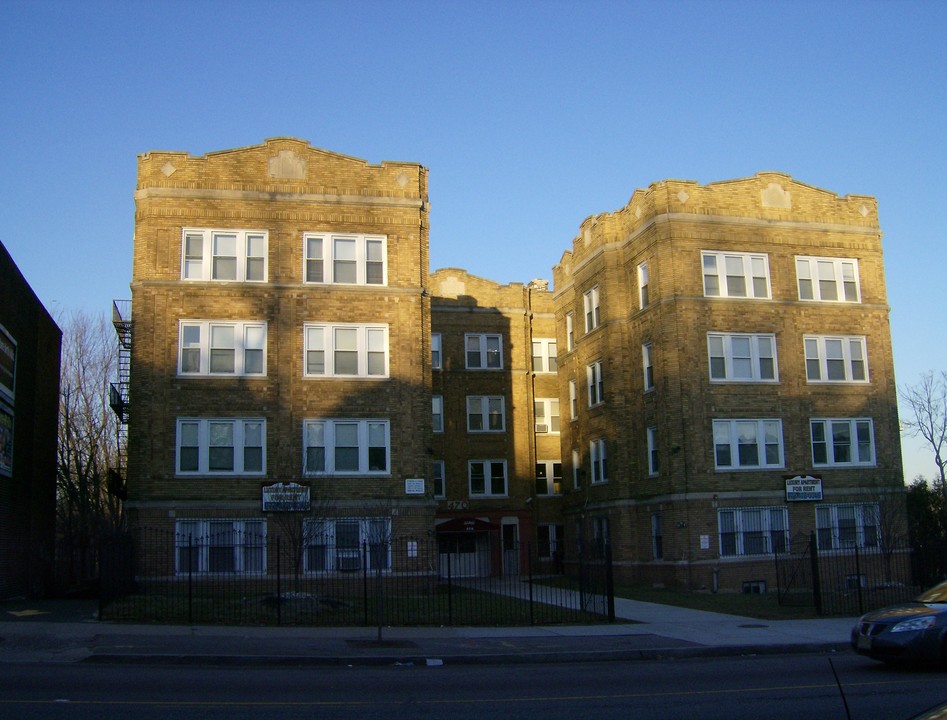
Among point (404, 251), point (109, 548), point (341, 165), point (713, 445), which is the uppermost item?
point (341, 165)

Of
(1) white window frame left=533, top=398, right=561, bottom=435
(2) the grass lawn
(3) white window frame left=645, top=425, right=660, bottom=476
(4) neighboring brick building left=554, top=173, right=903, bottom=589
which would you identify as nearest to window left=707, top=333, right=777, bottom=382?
(4) neighboring brick building left=554, top=173, right=903, bottom=589

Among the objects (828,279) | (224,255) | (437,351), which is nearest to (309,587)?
(224,255)

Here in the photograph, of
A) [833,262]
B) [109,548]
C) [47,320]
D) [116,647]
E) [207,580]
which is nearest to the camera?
[116,647]

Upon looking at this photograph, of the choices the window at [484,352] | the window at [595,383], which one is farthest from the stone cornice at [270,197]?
the window at [484,352]

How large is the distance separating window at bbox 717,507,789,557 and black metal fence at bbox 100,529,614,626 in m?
6.54

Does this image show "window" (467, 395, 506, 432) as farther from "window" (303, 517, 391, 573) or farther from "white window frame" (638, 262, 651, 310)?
"window" (303, 517, 391, 573)

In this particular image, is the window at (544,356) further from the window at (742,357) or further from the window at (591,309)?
the window at (742,357)

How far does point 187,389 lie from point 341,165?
8.96m

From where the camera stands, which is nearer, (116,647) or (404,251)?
(116,647)

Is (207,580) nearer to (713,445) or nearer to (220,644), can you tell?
(220,644)

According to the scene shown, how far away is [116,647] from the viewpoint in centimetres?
1691

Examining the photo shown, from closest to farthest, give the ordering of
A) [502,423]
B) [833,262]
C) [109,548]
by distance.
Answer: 1. [109,548]
2. [833,262]
3. [502,423]

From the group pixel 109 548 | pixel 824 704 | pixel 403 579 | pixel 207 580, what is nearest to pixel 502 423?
pixel 403 579

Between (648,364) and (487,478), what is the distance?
1119cm
